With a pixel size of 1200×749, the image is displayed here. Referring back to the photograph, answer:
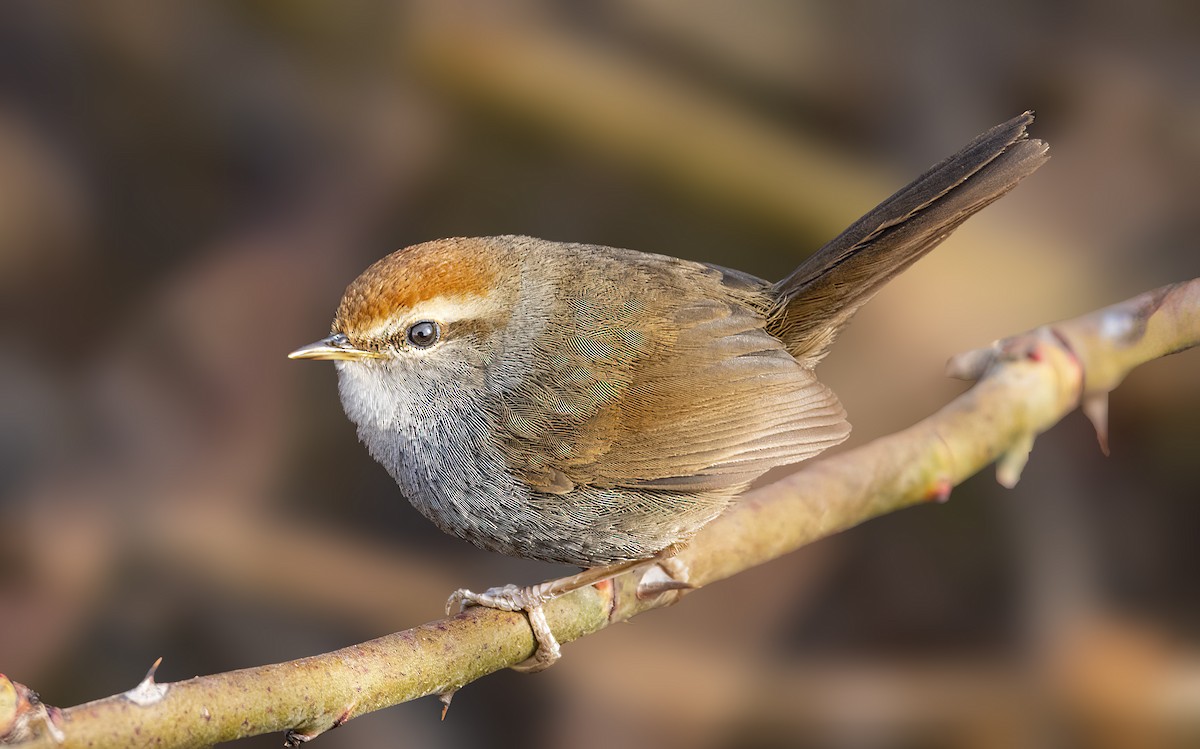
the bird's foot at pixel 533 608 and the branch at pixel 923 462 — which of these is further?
the branch at pixel 923 462

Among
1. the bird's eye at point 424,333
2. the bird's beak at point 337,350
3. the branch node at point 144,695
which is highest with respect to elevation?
the bird's eye at point 424,333

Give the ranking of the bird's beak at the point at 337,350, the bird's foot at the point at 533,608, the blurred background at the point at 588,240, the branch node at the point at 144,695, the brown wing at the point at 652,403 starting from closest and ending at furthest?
1. the branch node at the point at 144,695
2. the bird's foot at the point at 533,608
3. the bird's beak at the point at 337,350
4. the brown wing at the point at 652,403
5. the blurred background at the point at 588,240

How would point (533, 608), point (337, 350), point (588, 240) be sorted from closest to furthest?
point (533, 608)
point (337, 350)
point (588, 240)

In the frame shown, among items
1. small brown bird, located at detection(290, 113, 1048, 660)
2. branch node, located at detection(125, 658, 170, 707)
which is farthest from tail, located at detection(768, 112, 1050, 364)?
branch node, located at detection(125, 658, 170, 707)

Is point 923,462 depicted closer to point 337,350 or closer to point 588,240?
point 337,350

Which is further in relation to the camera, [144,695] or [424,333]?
[424,333]

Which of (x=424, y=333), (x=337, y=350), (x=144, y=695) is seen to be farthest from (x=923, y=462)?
(x=144, y=695)

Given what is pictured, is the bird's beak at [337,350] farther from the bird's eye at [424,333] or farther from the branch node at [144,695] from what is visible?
the branch node at [144,695]

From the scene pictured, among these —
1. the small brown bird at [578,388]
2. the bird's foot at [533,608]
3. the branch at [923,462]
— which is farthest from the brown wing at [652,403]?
the bird's foot at [533,608]
